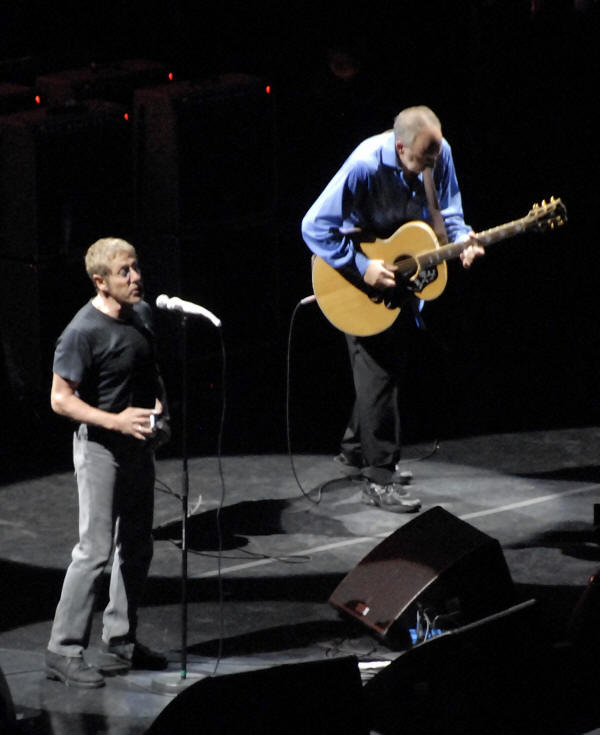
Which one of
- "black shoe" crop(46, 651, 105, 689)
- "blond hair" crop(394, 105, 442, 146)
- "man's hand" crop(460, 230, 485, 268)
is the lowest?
"black shoe" crop(46, 651, 105, 689)

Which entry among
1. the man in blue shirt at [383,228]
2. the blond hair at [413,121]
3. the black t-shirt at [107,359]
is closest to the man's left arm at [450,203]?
the man in blue shirt at [383,228]

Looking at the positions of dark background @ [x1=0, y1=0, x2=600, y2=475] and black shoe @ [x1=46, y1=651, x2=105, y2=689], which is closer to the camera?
black shoe @ [x1=46, y1=651, x2=105, y2=689]

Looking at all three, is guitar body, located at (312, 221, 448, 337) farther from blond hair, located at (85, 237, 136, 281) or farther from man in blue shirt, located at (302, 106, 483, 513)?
blond hair, located at (85, 237, 136, 281)

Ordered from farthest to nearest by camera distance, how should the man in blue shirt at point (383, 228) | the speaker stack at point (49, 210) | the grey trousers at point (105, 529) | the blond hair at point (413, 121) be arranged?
the speaker stack at point (49, 210)
the man in blue shirt at point (383, 228)
the blond hair at point (413, 121)
the grey trousers at point (105, 529)

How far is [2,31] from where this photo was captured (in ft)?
35.8

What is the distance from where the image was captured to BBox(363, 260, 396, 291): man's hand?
27.4ft

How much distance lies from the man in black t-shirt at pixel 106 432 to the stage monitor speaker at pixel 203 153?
4274 millimetres

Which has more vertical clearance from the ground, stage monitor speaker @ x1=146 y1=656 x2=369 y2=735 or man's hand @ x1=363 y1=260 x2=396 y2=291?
man's hand @ x1=363 y1=260 x2=396 y2=291

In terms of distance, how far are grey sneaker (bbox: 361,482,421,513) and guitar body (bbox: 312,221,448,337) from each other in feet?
2.74

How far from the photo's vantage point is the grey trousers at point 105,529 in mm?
6387

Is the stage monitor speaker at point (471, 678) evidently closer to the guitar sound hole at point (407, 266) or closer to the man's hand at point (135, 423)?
the man's hand at point (135, 423)

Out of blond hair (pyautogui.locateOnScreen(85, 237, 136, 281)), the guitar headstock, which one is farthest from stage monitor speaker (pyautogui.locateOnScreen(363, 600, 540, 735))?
the guitar headstock

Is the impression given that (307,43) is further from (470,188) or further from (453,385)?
(453,385)

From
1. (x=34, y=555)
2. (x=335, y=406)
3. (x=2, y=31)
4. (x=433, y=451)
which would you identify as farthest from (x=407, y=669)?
(x=2, y=31)
